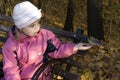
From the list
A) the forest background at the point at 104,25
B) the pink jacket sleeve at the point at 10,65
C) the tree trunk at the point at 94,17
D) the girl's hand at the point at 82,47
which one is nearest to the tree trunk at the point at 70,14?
the forest background at the point at 104,25

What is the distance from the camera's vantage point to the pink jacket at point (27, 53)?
4164 mm

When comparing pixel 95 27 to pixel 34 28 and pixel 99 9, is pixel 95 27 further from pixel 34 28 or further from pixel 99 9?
pixel 34 28

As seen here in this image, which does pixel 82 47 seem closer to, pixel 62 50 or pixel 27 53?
pixel 62 50

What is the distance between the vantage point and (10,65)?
416 cm

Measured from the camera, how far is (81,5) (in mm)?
14617

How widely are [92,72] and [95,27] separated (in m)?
2.85

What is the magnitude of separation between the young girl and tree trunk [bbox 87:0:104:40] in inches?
160

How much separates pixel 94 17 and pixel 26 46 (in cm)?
451

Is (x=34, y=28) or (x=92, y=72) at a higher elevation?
(x=34, y=28)

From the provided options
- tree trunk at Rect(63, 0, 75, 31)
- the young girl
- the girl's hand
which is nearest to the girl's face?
the young girl

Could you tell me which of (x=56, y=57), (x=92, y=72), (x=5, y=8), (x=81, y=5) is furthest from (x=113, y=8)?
(x=56, y=57)

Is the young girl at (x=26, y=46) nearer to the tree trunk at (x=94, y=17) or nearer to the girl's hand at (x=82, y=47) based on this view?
the girl's hand at (x=82, y=47)

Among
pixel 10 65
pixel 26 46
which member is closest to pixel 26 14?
pixel 26 46

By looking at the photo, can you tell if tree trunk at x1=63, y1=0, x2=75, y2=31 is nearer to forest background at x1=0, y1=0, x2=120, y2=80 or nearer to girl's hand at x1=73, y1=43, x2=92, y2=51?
forest background at x1=0, y1=0, x2=120, y2=80
